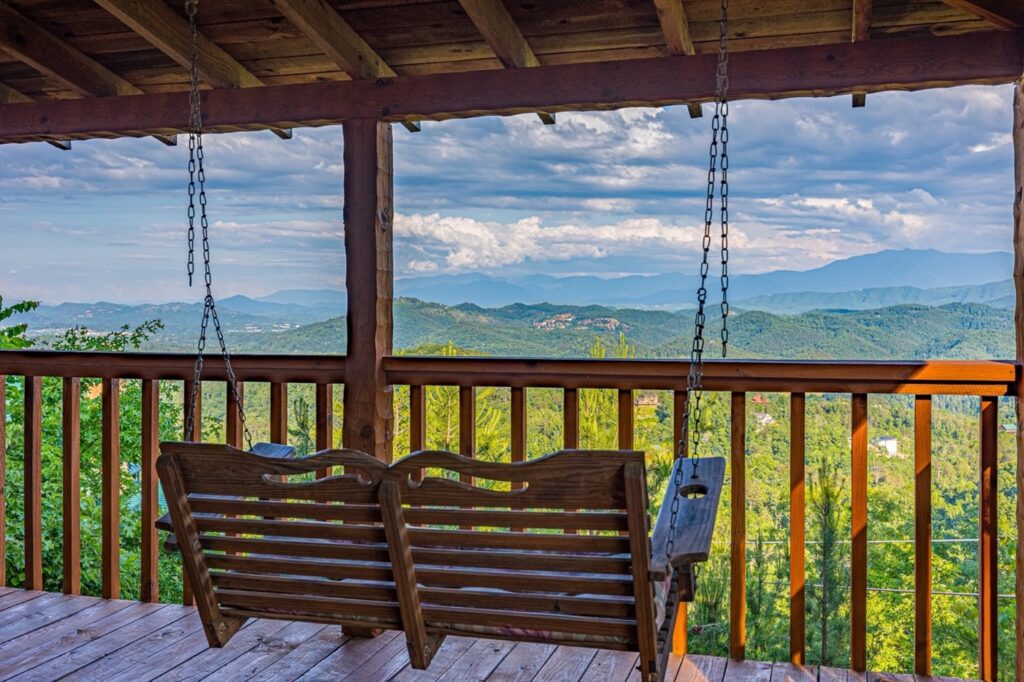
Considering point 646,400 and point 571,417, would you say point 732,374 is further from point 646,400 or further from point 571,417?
point 646,400

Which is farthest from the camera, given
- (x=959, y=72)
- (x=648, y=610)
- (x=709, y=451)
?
(x=709, y=451)

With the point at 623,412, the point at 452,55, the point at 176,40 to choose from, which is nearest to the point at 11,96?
the point at 176,40

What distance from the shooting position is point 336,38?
298 centimetres

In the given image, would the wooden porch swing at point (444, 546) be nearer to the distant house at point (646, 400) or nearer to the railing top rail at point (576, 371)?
the railing top rail at point (576, 371)

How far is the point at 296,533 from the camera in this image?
2188 mm

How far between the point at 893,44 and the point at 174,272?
351 inches

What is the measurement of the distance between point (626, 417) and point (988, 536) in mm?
1162

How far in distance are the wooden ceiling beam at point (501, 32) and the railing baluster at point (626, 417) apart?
106cm

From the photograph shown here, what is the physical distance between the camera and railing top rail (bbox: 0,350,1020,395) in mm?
2670

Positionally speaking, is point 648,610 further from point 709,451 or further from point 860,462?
point 709,451

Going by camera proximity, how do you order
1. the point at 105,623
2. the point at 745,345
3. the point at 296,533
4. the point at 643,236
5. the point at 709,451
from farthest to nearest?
the point at 643,236
the point at 745,345
the point at 709,451
the point at 105,623
the point at 296,533

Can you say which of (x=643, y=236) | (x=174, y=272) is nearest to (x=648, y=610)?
(x=643, y=236)

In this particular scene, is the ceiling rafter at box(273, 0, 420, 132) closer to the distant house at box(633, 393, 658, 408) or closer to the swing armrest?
the swing armrest

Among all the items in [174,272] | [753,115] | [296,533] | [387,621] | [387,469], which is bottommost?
[387,621]
